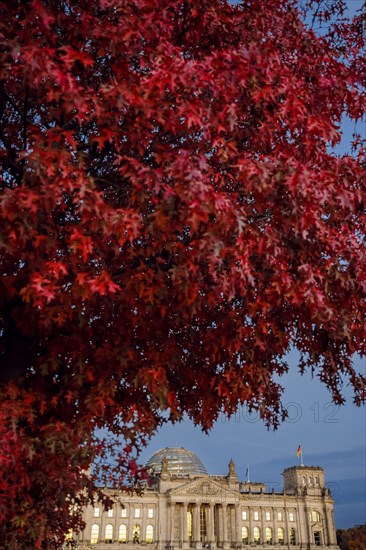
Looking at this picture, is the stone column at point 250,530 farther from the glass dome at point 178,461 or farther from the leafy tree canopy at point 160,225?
the leafy tree canopy at point 160,225

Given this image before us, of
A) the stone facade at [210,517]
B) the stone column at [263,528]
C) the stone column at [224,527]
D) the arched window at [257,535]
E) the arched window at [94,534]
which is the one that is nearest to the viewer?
the arched window at [94,534]

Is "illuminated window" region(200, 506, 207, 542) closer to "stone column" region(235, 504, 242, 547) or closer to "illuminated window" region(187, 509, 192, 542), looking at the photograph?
"illuminated window" region(187, 509, 192, 542)

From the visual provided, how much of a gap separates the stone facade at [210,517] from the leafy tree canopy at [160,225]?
79.6 meters

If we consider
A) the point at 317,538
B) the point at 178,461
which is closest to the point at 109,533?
the point at 178,461

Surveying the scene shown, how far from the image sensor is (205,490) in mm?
87062

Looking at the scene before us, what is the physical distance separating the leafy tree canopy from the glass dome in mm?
88519

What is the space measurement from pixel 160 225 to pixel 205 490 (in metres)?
88.5

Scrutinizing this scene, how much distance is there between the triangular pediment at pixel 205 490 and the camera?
282ft

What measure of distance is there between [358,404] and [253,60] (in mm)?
5626

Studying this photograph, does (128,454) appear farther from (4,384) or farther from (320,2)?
(320,2)

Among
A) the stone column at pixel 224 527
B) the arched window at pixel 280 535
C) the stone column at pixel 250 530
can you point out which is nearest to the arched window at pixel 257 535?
the stone column at pixel 250 530

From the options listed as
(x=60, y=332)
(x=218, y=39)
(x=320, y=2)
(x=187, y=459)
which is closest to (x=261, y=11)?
(x=218, y=39)

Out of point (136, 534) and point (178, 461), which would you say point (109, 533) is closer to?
point (136, 534)

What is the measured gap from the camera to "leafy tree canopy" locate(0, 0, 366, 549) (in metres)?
6.10
